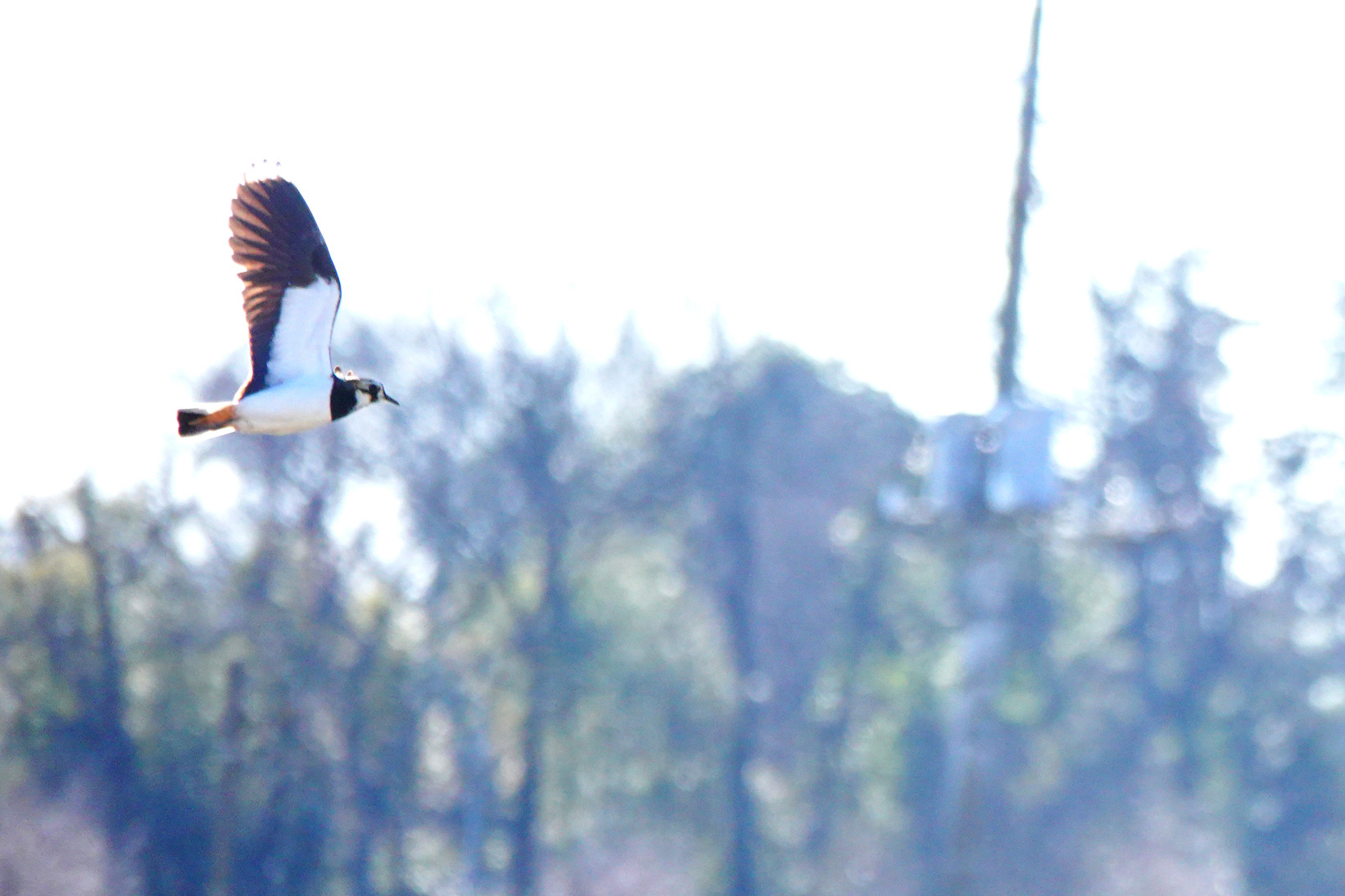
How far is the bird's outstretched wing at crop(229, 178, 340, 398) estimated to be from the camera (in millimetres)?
8203

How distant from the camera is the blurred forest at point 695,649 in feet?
60.2

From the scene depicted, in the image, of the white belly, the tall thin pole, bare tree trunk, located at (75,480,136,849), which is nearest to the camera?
the white belly

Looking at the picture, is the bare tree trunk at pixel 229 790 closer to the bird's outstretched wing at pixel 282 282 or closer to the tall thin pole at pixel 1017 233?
the tall thin pole at pixel 1017 233

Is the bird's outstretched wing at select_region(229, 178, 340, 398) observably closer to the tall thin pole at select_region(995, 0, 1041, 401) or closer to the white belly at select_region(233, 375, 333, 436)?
the white belly at select_region(233, 375, 333, 436)

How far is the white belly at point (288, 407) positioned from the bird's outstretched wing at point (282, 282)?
0.31 ft

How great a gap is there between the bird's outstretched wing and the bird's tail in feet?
0.58

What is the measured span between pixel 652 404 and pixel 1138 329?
8826mm

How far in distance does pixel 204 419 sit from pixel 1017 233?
11.0 m

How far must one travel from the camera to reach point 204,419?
793 centimetres

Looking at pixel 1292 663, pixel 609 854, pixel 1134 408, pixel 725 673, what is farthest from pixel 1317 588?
pixel 609 854

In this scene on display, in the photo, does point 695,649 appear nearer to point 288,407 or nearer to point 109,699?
point 109,699

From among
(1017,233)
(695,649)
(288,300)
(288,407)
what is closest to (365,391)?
(288,407)

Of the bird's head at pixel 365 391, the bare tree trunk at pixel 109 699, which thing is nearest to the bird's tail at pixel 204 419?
the bird's head at pixel 365 391

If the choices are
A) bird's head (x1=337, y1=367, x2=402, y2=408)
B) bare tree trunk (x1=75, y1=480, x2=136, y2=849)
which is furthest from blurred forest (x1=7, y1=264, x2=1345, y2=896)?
bird's head (x1=337, y1=367, x2=402, y2=408)
